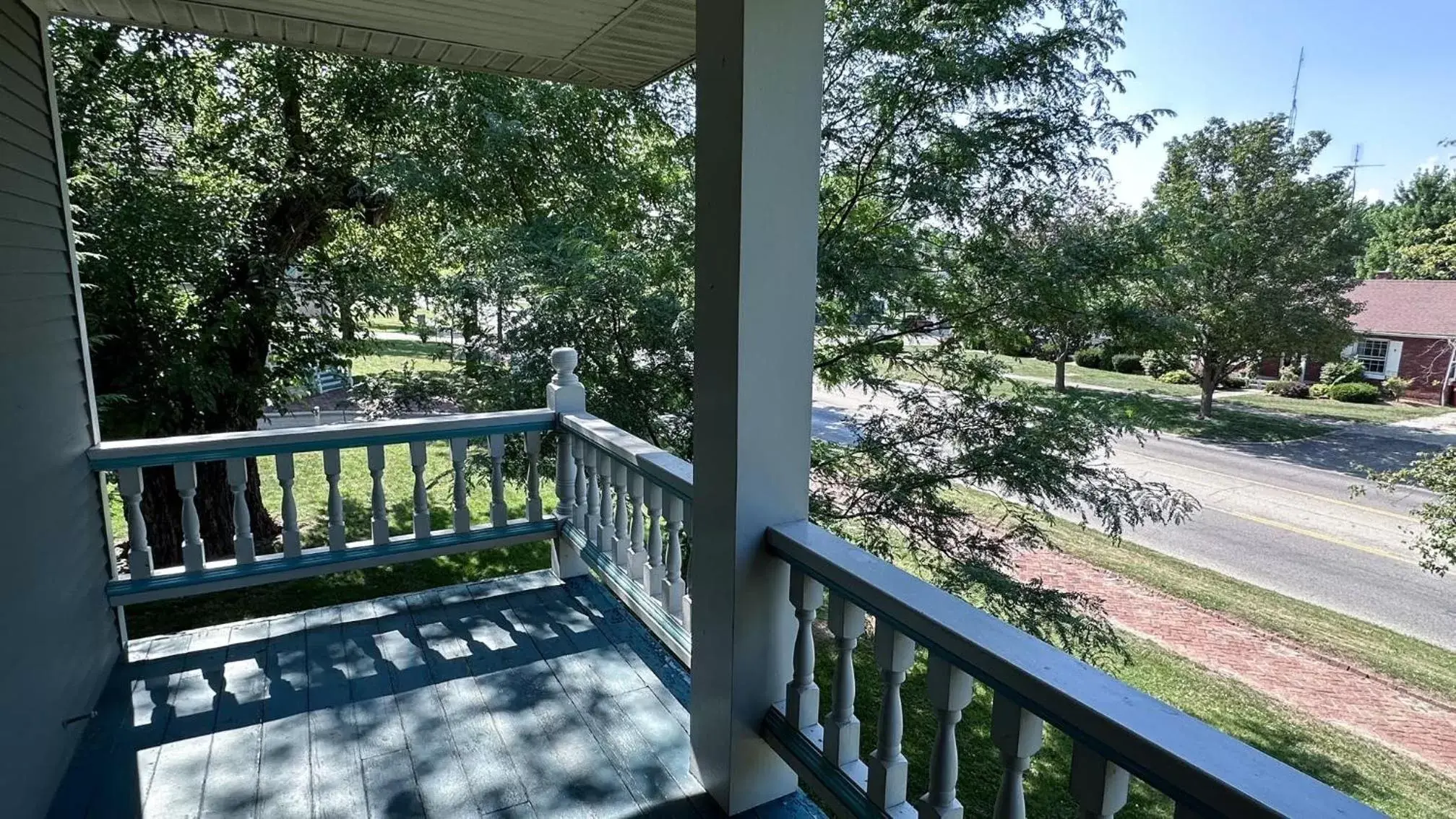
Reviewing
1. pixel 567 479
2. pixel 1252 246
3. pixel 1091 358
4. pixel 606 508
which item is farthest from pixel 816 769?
pixel 1091 358

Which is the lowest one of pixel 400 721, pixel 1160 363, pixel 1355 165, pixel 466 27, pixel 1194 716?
pixel 1194 716

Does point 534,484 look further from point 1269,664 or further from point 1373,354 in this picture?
point 1269,664

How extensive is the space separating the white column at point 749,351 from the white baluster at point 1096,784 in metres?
0.75

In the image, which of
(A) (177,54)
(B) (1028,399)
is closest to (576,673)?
(B) (1028,399)

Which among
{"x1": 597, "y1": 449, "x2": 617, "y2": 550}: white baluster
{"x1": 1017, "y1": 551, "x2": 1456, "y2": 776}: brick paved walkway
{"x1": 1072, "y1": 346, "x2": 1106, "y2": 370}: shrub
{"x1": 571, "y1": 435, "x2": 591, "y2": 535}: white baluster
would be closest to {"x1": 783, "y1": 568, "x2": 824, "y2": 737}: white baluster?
{"x1": 597, "y1": 449, "x2": 617, "y2": 550}: white baluster

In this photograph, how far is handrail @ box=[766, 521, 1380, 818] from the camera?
2.53 feet

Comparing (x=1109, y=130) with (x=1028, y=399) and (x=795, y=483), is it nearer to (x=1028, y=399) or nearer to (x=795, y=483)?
(x=1028, y=399)

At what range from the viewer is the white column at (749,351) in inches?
57.4

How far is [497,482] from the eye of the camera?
121 inches

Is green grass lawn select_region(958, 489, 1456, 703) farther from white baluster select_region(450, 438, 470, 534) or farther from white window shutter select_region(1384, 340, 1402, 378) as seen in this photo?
white baluster select_region(450, 438, 470, 534)

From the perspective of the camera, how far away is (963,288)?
4379mm

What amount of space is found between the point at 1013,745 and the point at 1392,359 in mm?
1580

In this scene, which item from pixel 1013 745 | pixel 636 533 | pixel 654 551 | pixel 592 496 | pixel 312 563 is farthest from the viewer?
pixel 592 496

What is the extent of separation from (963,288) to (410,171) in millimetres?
3697
